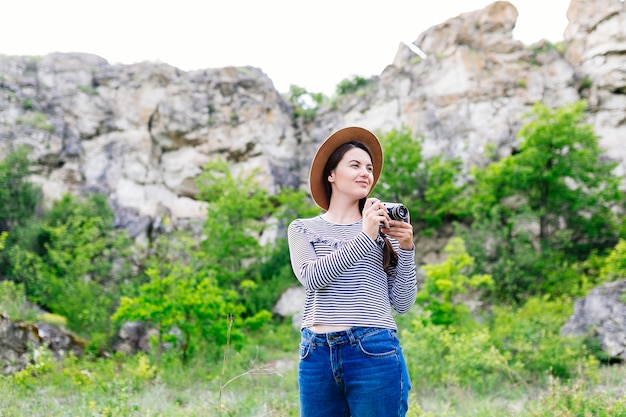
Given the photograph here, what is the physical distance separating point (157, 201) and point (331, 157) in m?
16.0

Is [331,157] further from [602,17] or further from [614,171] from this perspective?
[602,17]

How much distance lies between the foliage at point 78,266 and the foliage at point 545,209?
940cm

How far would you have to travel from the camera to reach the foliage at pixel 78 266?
10.6 m

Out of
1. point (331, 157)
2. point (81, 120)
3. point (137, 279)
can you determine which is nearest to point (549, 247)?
point (137, 279)

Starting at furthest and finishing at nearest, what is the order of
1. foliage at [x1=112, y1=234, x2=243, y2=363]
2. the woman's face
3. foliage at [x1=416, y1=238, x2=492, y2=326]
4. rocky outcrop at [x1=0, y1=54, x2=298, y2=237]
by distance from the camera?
1. rocky outcrop at [x1=0, y1=54, x2=298, y2=237]
2. foliage at [x1=416, y1=238, x2=492, y2=326]
3. foliage at [x1=112, y1=234, x2=243, y2=363]
4. the woman's face

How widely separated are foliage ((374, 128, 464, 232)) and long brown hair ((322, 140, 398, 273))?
43.5ft

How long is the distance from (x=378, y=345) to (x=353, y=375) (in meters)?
0.14

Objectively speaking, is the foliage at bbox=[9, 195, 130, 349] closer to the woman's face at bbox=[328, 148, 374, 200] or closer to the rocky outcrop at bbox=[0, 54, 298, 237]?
the rocky outcrop at bbox=[0, 54, 298, 237]

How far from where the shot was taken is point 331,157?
2197mm

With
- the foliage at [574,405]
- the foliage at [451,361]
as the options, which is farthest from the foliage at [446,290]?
the foliage at [574,405]

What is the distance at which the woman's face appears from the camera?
2072 mm

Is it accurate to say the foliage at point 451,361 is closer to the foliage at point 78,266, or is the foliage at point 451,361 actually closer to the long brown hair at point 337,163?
the long brown hair at point 337,163

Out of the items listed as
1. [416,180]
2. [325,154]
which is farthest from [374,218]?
[416,180]

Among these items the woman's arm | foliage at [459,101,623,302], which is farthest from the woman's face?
foliage at [459,101,623,302]
